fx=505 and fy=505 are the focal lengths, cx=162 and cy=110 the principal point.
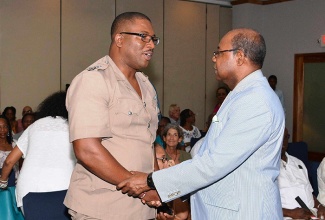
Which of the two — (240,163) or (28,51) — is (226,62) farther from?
(28,51)

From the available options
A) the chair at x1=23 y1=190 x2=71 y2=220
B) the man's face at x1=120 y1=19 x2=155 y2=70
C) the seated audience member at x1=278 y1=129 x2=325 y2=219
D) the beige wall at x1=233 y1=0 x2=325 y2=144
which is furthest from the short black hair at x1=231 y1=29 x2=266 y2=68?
the beige wall at x1=233 y1=0 x2=325 y2=144

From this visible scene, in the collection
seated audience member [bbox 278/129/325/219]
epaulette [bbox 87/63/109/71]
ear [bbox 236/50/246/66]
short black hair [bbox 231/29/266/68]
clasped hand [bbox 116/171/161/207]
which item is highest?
short black hair [bbox 231/29/266/68]

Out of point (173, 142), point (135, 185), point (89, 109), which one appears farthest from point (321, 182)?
point (89, 109)

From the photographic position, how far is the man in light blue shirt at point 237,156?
2.05 meters

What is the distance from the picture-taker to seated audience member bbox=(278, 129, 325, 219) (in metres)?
4.17

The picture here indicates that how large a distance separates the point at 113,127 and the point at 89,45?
726 centimetres

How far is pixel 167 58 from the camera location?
10305 mm

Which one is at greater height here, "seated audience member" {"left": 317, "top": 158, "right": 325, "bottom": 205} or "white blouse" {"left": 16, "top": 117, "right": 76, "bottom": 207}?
"white blouse" {"left": 16, "top": 117, "right": 76, "bottom": 207}

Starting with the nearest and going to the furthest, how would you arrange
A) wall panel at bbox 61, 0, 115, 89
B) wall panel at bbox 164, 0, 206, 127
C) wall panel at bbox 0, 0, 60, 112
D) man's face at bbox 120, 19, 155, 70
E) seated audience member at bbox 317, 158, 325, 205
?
man's face at bbox 120, 19, 155, 70 < seated audience member at bbox 317, 158, 325, 205 < wall panel at bbox 0, 0, 60, 112 < wall panel at bbox 61, 0, 115, 89 < wall panel at bbox 164, 0, 206, 127

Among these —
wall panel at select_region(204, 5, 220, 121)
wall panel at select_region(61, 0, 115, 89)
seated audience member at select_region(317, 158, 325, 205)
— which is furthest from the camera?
wall panel at select_region(204, 5, 220, 121)

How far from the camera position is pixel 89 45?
30.4 feet

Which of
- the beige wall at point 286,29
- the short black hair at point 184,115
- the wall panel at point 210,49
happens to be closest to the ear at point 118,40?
the short black hair at point 184,115

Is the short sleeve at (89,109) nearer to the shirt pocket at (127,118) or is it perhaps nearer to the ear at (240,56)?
the shirt pocket at (127,118)

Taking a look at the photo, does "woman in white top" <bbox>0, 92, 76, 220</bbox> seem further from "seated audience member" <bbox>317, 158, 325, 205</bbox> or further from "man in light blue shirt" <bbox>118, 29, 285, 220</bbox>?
"seated audience member" <bbox>317, 158, 325, 205</bbox>
